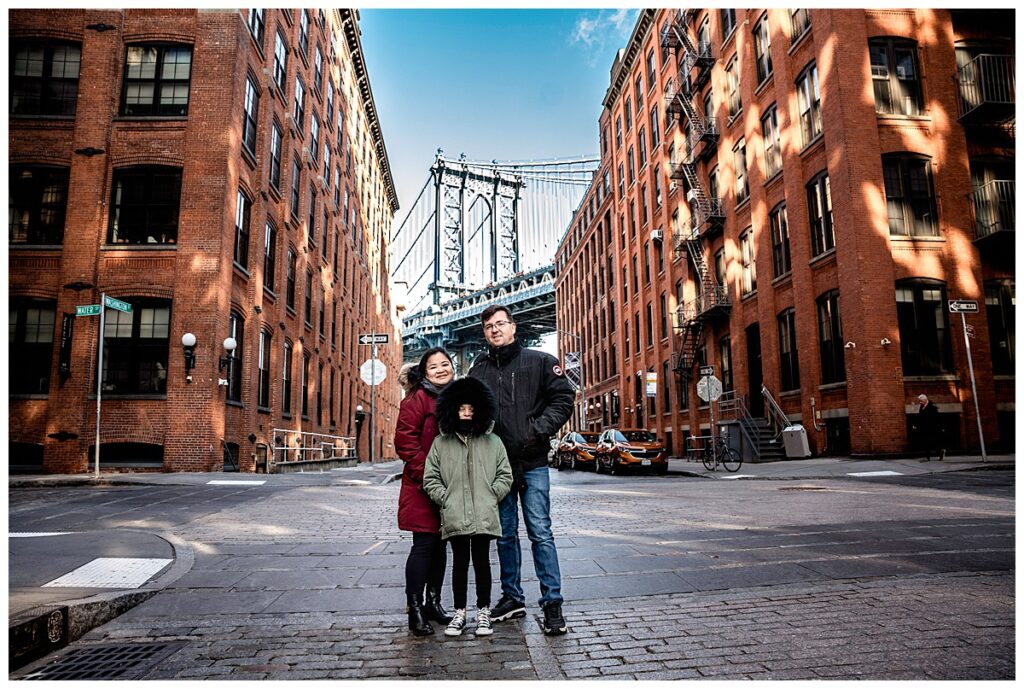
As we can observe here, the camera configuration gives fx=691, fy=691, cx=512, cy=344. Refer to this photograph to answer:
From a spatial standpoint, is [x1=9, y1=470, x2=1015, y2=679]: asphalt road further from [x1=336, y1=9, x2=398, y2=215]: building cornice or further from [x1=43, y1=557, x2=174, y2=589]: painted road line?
[x1=336, y1=9, x2=398, y2=215]: building cornice

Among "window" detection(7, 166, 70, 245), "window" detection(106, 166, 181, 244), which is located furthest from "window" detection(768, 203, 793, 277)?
"window" detection(7, 166, 70, 245)

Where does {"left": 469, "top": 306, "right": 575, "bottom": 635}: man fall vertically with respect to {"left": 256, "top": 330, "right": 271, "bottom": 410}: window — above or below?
below

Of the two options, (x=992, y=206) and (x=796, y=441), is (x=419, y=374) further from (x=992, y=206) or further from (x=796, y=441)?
(x=992, y=206)

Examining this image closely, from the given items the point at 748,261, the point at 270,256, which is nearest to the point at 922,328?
the point at 748,261

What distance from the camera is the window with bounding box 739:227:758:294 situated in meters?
25.1

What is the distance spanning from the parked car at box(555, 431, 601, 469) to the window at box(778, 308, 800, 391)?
6.39 metres

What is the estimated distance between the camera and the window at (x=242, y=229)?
19.0 meters

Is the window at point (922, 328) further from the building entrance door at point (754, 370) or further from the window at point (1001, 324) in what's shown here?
the building entrance door at point (754, 370)

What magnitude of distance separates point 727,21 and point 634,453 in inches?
737

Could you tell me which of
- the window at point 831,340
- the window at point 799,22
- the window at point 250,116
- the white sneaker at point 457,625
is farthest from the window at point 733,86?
the white sneaker at point 457,625

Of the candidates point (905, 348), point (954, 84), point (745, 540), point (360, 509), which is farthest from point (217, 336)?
point (954, 84)

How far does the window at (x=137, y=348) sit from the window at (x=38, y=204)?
280 centimetres

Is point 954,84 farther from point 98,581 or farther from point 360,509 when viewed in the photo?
point 98,581

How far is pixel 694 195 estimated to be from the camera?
95.8ft
